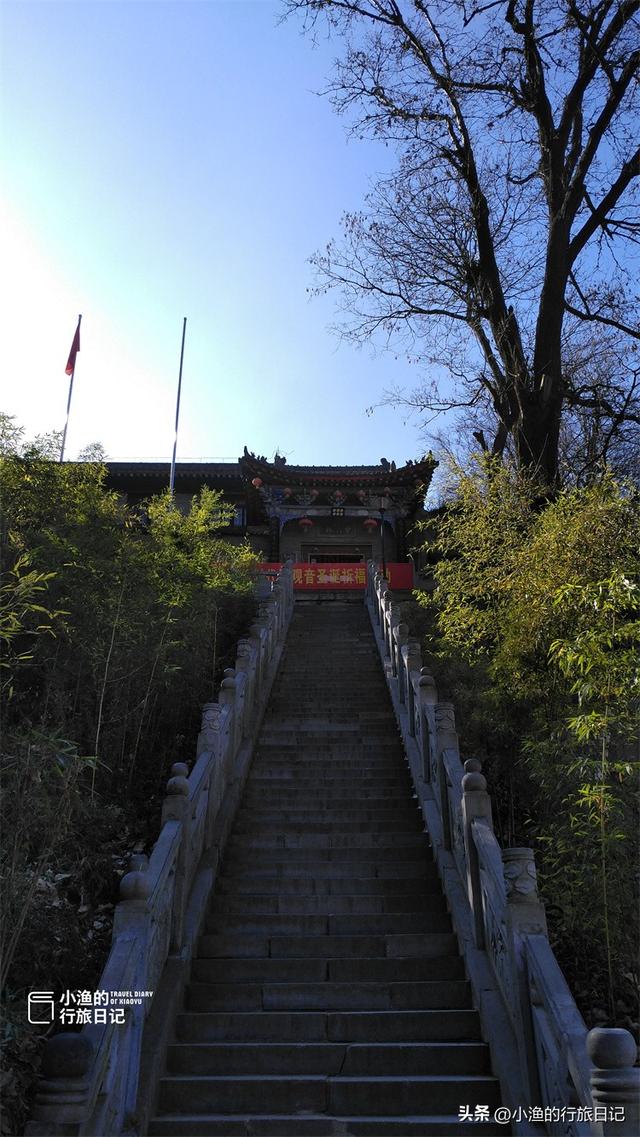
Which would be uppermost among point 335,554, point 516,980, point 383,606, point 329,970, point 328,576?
point 335,554

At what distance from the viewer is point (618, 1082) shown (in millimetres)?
2266

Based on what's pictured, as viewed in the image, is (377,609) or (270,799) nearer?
(270,799)

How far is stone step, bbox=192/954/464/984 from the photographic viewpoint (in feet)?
13.6

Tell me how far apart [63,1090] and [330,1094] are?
4.63 feet

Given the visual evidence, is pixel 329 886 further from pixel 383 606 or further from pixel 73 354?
pixel 73 354

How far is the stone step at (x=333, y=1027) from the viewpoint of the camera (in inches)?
146

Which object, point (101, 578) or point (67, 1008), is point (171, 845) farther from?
point (101, 578)

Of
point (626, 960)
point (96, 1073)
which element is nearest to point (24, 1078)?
point (96, 1073)

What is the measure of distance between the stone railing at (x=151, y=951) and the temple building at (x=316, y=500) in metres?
13.8

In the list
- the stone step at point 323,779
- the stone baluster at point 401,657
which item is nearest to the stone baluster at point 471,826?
the stone step at point 323,779

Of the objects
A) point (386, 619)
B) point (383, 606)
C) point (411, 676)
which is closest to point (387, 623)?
point (386, 619)

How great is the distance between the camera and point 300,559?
21.3 meters

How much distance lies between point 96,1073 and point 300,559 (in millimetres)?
18802

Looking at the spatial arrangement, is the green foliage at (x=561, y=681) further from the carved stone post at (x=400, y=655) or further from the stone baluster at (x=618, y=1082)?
the stone baluster at (x=618, y=1082)
